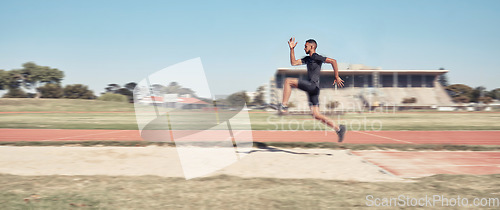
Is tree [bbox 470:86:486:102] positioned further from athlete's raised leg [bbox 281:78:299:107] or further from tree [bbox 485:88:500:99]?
athlete's raised leg [bbox 281:78:299:107]

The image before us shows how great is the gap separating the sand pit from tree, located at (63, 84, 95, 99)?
258 ft

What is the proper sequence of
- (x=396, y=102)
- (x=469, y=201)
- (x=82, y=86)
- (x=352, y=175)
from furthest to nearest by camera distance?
(x=82, y=86) → (x=396, y=102) → (x=352, y=175) → (x=469, y=201)

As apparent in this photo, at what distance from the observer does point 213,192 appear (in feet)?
14.1

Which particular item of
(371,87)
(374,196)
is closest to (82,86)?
(371,87)

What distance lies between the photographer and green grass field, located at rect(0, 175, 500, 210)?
385 centimetres

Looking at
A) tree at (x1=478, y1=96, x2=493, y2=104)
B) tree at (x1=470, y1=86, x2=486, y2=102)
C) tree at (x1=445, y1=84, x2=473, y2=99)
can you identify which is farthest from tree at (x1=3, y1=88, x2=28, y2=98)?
tree at (x1=445, y1=84, x2=473, y2=99)

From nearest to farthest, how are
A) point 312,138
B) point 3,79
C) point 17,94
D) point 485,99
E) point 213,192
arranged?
point 213,192
point 312,138
point 17,94
point 3,79
point 485,99

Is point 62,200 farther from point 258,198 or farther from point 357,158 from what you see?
point 357,158

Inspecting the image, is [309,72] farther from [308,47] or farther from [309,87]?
[308,47]

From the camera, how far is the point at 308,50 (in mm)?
7039

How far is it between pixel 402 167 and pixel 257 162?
2770 mm

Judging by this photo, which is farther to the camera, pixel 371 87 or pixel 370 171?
pixel 371 87

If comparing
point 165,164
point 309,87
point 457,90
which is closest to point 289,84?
point 309,87

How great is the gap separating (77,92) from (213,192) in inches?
3411
